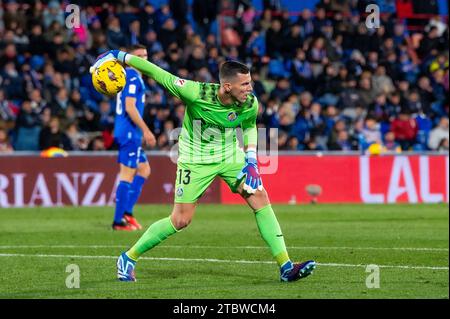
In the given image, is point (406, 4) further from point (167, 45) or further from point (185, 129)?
point (185, 129)

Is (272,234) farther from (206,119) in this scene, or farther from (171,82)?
(171,82)

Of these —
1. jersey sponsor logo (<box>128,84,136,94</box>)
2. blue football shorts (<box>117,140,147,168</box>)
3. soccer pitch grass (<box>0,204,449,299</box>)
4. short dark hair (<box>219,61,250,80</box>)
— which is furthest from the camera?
blue football shorts (<box>117,140,147,168</box>)

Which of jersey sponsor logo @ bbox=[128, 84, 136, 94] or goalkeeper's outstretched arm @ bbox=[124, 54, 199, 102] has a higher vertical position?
jersey sponsor logo @ bbox=[128, 84, 136, 94]

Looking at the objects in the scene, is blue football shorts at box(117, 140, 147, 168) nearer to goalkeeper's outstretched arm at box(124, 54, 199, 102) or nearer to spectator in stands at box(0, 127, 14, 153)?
goalkeeper's outstretched arm at box(124, 54, 199, 102)

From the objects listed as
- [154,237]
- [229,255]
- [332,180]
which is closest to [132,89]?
[229,255]

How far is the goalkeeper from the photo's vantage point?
9.81m

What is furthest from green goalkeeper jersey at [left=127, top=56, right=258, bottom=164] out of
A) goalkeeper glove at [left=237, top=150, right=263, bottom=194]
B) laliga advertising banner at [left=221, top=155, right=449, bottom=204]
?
laliga advertising banner at [left=221, top=155, right=449, bottom=204]

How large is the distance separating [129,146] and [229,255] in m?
3.87

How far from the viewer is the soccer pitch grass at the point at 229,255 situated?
9148 millimetres

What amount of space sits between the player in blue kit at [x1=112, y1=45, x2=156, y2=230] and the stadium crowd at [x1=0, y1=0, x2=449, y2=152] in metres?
6.35

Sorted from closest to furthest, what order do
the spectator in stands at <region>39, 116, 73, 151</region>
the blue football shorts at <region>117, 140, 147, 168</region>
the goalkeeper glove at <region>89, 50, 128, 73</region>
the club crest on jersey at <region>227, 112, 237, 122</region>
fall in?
1. the club crest on jersey at <region>227, 112, 237, 122</region>
2. the goalkeeper glove at <region>89, 50, 128, 73</region>
3. the blue football shorts at <region>117, 140, 147, 168</region>
4. the spectator in stands at <region>39, 116, 73, 151</region>

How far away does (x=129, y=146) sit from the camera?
50.9 ft

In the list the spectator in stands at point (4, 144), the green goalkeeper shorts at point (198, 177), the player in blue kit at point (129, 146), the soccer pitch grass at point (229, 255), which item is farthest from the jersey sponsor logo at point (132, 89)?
the spectator in stands at point (4, 144)
